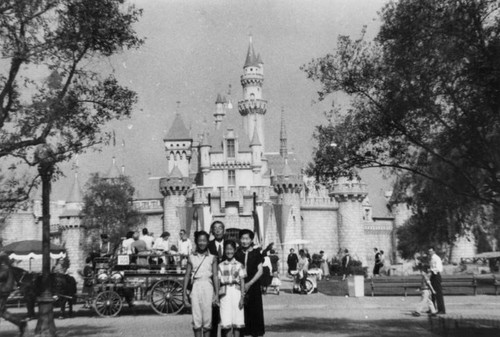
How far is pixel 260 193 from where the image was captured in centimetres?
5872

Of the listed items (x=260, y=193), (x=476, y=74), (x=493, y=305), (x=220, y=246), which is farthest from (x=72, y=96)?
(x=260, y=193)

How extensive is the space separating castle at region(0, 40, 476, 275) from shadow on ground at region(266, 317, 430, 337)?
3152 centimetres

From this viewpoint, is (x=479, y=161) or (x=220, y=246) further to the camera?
(x=479, y=161)

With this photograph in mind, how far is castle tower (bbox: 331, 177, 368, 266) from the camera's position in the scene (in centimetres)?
5703

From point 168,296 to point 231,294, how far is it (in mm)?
7168

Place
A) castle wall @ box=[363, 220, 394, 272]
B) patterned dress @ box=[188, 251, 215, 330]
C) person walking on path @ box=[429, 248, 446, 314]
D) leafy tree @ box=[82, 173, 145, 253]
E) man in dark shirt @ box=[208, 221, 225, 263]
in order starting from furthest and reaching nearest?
castle wall @ box=[363, 220, 394, 272]
leafy tree @ box=[82, 173, 145, 253]
person walking on path @ box=[429, 248, 446, 314]
man in dark shirt @ box=[208, 221, 225, 263]
patterned dress @ box=[188, 251, 215, 330]

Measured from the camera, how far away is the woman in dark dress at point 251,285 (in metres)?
8.45

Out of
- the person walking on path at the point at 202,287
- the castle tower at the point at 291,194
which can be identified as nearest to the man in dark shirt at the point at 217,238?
the person walking on path at the point at 202,287

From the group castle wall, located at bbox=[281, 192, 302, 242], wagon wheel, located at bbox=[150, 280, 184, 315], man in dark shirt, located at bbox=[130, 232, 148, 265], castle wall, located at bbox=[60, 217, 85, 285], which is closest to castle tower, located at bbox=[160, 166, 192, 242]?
castle wall, located at bbox=[281, 192, 302, 242]

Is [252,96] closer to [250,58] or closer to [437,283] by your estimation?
[250,58]

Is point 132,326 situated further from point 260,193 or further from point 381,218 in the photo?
point 381,218

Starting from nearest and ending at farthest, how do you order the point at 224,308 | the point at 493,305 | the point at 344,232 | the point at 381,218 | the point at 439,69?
the point at 224,308, the point at 439,69, the point at 493,305, the point at 344,232, the point at 381,218

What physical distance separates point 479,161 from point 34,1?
8785mm

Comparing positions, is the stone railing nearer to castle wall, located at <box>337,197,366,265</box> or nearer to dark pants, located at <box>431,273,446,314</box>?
castle wall, located at <box>337,197,366,265</box>
